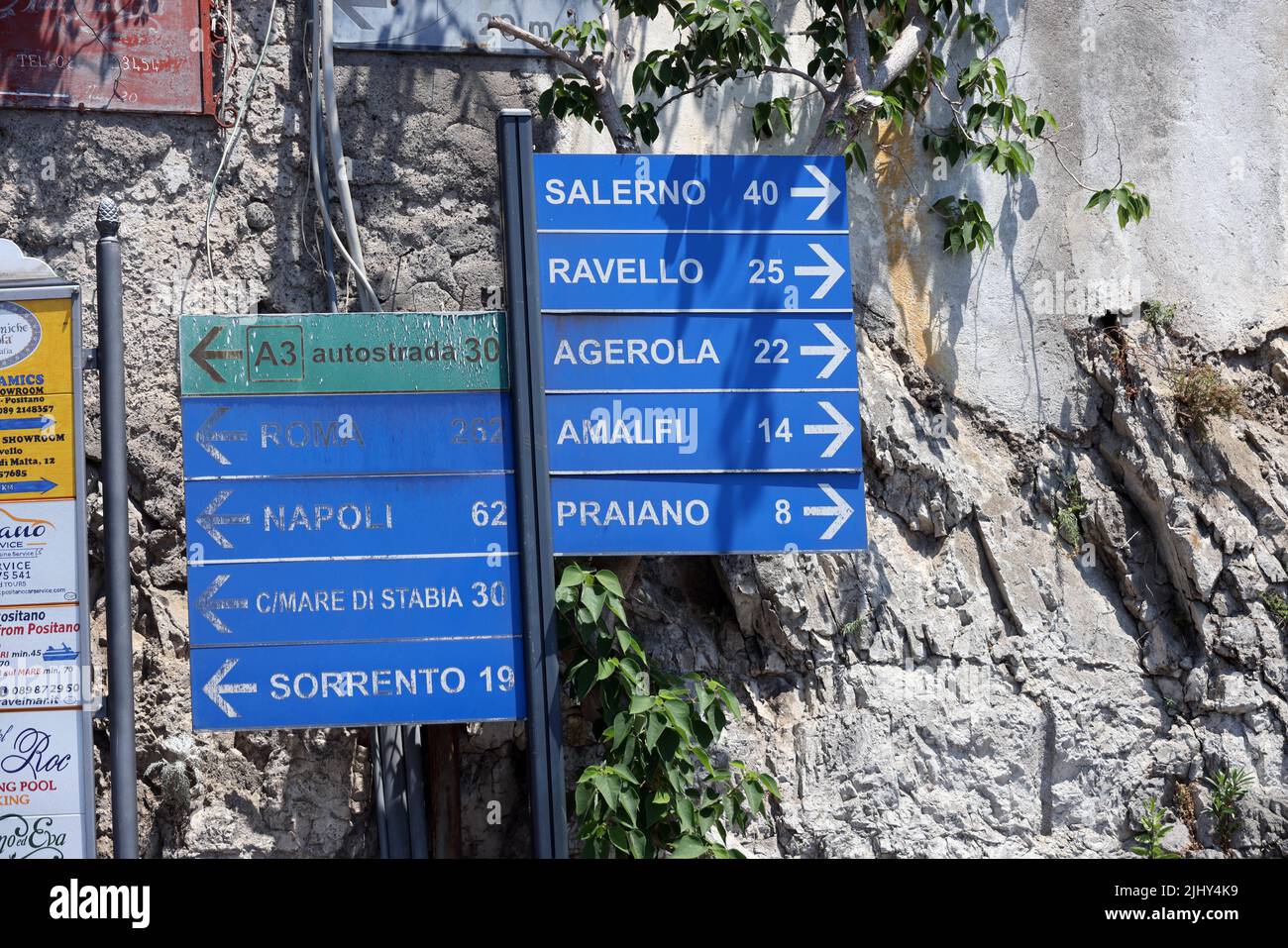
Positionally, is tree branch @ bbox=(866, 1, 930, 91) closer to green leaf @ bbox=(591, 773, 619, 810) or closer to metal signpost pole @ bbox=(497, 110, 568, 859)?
metal signpost pole @ bbox=(497, 110, 568, 859)

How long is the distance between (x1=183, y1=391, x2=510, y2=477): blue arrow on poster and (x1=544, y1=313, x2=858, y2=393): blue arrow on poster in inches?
12.3

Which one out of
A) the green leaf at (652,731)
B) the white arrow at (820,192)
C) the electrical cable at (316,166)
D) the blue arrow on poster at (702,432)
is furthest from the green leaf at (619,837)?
the electrical cable at (316,166)

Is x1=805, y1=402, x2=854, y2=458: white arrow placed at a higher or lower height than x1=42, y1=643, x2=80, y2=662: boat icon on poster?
higher

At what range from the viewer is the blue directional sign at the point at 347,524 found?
4184 mm

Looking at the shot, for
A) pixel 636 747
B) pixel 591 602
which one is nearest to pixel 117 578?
pixel 591 602

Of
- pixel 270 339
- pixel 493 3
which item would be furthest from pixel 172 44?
pixel 270 339

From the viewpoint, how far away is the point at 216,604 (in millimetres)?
4180

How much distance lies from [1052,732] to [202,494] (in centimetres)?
337

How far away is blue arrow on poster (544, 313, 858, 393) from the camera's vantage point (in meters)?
4.46

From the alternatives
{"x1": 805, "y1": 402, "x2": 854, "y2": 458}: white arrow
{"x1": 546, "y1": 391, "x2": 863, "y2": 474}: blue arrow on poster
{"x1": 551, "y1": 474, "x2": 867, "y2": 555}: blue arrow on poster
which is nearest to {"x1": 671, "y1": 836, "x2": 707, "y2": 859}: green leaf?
{"x1": 551, "y1": 474, "x2": 867, "y2": 555}: blue arrow on poster

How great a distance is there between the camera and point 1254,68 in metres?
5.93

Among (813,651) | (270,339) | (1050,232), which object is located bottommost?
(813,651)

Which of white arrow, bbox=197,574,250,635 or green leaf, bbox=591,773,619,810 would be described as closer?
white arrow, bbox=197,574,250,635

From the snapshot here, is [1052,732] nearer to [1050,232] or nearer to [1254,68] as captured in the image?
[1050,232]
